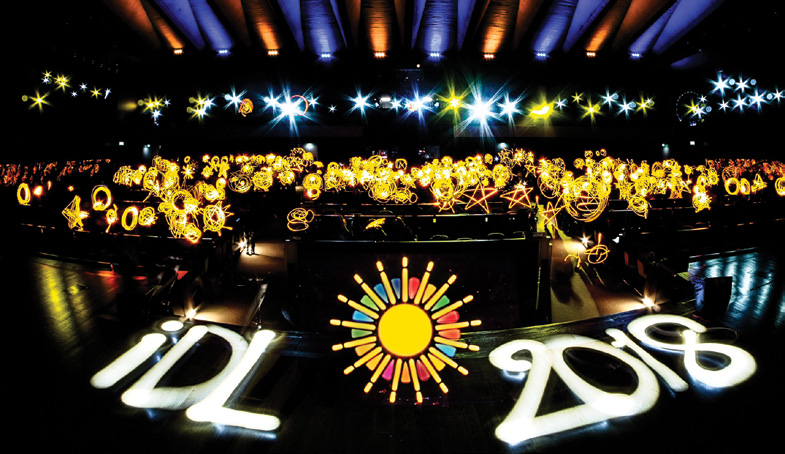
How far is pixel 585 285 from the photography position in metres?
8.01

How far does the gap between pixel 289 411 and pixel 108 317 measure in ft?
11.3

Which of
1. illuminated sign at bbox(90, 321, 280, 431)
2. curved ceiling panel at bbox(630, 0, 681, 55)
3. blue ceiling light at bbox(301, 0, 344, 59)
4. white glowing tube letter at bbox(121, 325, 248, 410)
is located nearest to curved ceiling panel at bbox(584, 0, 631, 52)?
curved ceiling panel at bbox(630, 0, 681, 55)

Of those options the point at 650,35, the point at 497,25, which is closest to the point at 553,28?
the point at 497,25

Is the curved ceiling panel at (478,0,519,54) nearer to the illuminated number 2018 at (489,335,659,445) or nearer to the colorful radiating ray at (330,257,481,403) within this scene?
the illuminated number 2018 at (489,335,659,445)

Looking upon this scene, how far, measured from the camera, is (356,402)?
118 inches

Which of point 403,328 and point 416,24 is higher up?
point 416,24

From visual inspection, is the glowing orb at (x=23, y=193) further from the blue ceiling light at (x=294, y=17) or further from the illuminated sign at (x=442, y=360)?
the blue ceiling light at (x=294, y=17)

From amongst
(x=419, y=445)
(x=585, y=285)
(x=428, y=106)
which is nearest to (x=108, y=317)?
(x=419, y=445)

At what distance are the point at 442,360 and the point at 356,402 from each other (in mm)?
1046

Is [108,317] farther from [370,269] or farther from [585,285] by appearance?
[585,285]

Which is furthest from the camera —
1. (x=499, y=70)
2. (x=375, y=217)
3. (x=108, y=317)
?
(x=499, y=70)

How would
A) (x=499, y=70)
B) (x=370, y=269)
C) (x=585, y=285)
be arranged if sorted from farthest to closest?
1. (x=499, y=70)
2. (x=585, y=285)
3. (x=370, y=269)

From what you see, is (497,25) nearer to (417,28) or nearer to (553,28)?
(553,28)

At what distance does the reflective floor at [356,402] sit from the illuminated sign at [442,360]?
63 millimetres
